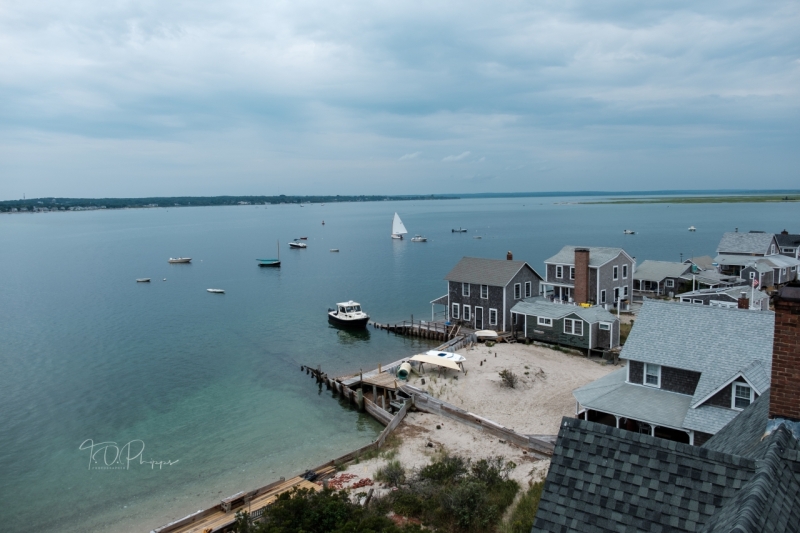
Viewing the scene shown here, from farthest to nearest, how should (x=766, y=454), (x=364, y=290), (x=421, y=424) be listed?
(x=364, y=290)
(x=421, y=424)
(x=766, y=454)

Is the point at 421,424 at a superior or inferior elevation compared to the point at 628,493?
inferior

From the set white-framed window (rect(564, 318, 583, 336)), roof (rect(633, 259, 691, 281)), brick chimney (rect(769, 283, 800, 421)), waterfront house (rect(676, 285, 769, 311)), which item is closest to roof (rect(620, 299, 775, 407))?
brick chimney (rect(769, 283, 800, 421))

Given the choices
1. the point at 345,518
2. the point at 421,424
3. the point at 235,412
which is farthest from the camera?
the point at 235,412

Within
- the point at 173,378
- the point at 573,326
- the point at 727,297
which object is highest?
the point at 727,297


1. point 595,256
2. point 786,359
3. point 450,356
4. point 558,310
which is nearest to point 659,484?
point 786,359

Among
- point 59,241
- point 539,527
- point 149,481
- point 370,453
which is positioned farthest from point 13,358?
point 59,241

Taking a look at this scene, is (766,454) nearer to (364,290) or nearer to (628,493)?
(628,493)

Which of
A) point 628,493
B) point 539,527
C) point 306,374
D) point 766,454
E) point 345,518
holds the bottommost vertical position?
Result: point 306,374

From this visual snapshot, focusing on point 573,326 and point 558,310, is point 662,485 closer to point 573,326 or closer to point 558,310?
point 573,326
